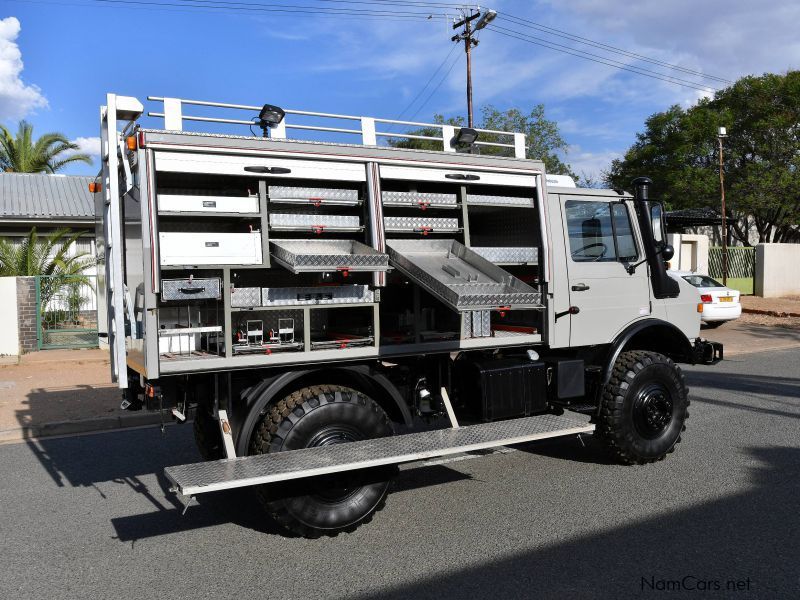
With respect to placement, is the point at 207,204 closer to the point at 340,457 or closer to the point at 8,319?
the point at 340,457

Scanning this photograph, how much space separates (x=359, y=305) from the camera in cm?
521

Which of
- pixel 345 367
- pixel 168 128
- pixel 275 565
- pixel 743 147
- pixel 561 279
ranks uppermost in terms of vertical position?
pixel 743 147

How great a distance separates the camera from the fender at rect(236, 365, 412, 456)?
4781 mm

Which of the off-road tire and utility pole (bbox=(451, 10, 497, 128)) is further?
utility pole (bbox=(451, 10, 497, 128))

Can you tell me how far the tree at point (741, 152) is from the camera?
35312 mm

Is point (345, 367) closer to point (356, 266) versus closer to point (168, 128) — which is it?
point (356, 266)

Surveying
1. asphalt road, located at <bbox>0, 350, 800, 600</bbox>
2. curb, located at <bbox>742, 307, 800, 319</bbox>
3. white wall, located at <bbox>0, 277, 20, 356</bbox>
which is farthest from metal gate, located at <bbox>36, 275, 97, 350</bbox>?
curb, located at <bbox>742, 307, 800, 319</bbox>

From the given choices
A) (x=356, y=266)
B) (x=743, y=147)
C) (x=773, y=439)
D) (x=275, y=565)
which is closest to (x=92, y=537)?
(x=275, y=565)

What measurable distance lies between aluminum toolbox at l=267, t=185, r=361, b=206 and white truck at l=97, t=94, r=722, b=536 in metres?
0.02

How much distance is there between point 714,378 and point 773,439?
167 inches

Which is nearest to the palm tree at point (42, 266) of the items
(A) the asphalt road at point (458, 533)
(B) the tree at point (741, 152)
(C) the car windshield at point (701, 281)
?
(A) the asphalt road at point (458, 533)

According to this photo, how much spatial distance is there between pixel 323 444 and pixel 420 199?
6.71ft

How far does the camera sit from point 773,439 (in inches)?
287

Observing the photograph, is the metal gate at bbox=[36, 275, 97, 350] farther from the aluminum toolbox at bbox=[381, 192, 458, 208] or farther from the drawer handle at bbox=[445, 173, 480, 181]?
the drawer handle at bbox=[445, 173, 480, 181]
